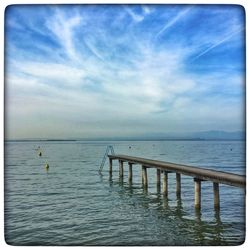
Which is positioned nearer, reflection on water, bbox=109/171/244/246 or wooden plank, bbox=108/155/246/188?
reflection on water, bbox=109/171/244/246

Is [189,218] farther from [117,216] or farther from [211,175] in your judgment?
[117,216]

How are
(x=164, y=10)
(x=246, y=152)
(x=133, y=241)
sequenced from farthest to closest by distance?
(x=133, y=241)
(x=164, y=10)
(x=246, y=152)

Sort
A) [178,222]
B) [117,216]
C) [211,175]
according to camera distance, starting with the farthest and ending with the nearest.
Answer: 1. [117,216]
2. [211,175]
3. [178,222]

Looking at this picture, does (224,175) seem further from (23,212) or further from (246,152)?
(23,212)

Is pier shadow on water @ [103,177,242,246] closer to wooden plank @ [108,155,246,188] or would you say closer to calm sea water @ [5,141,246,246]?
calm sea water @ [5,141,246,246]

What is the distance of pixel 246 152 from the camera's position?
755 cm

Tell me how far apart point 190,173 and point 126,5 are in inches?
309

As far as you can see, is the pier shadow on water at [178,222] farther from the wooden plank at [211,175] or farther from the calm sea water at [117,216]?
the wooden plank at [211,175]

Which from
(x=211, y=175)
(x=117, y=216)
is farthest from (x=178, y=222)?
(x=117, y=216)

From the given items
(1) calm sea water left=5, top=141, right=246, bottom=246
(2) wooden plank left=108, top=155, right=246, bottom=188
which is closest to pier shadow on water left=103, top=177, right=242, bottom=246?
(1) calm sea water left=5, top=141, right=246, bottom=246

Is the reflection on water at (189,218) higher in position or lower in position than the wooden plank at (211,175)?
lower

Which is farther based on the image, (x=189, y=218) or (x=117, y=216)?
(x=117, y=216)

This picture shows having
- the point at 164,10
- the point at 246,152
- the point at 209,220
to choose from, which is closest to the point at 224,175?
the point at 209,220

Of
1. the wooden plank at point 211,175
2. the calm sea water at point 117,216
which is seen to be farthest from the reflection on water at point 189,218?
the wooden plank at point 211,175
